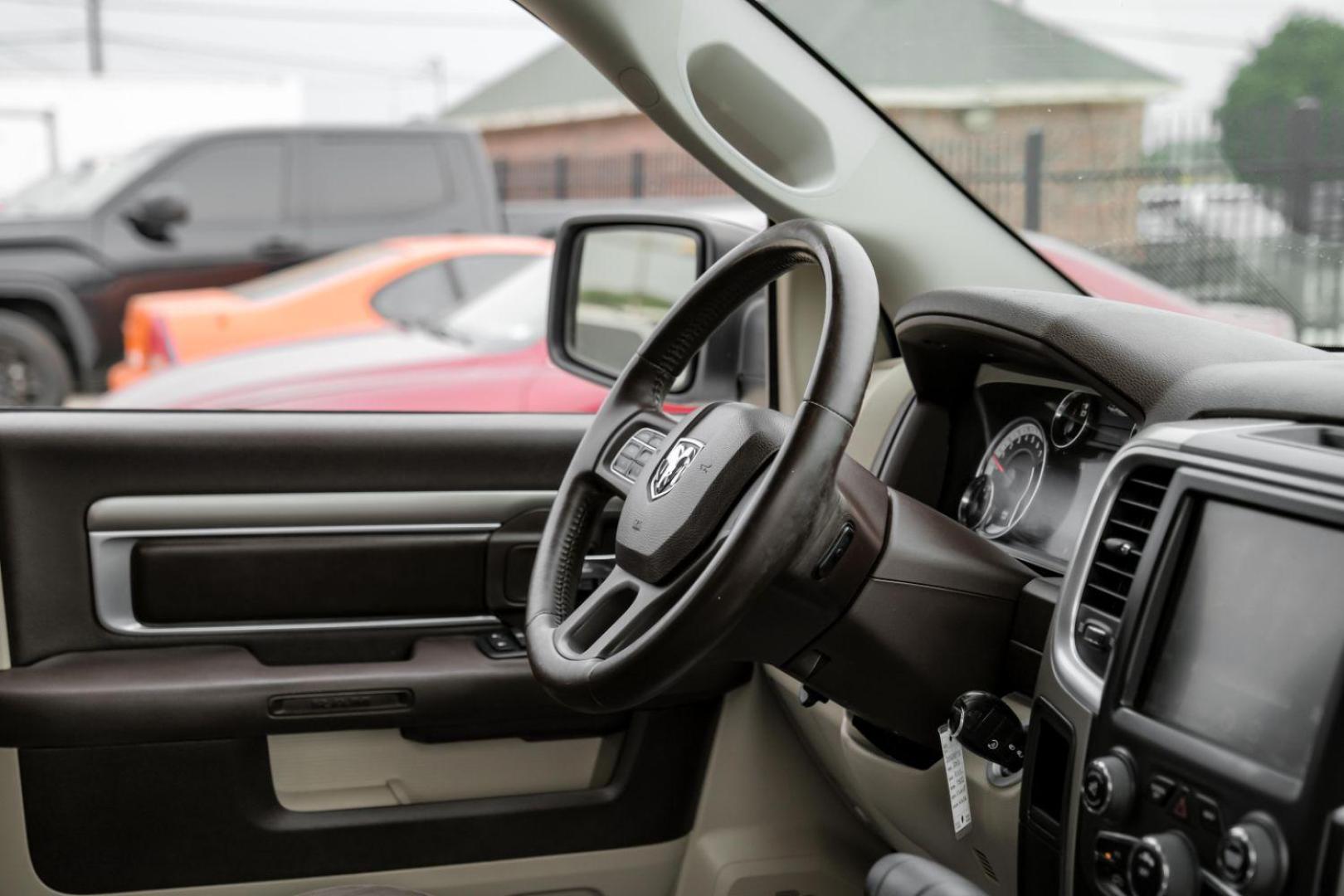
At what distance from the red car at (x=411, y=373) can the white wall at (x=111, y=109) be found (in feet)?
22.1

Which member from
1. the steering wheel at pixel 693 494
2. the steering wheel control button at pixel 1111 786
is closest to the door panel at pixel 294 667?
the steering wheel at pixel 693 494

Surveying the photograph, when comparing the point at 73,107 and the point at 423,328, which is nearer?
the point at 423,328

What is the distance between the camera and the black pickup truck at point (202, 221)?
6535 mm

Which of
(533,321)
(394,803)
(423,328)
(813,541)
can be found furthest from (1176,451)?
(423,328)

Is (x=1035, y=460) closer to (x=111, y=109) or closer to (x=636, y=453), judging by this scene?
(x=636, y=453)

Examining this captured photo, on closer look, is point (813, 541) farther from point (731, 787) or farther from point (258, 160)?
→ point (258, 160)

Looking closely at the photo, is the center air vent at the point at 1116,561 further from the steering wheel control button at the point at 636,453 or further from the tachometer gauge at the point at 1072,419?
the steering wheel control button at the point at 636,453

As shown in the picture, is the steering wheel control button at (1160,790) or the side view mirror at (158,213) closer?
the steering wheel control button at (1160,790)

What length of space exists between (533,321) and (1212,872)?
265 cm

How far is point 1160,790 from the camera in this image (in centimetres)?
112

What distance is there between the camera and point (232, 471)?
1953 millimetres

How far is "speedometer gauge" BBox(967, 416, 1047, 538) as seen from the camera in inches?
61.9

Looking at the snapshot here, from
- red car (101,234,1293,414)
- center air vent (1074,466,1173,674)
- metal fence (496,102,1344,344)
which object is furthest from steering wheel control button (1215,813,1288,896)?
red car (101,234,1293,414)

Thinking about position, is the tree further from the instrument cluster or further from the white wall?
the white wall
